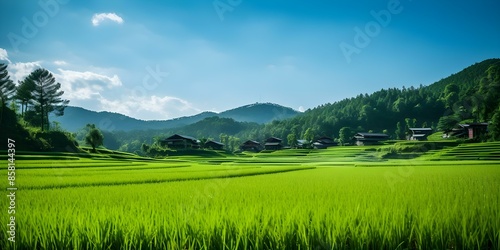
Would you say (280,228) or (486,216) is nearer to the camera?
(280,228)

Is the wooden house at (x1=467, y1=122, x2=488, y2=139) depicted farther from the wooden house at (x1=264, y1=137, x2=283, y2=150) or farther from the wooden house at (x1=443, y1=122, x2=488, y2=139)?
the wooden house at (x1=264, y1=137, x2=283, y2=150)

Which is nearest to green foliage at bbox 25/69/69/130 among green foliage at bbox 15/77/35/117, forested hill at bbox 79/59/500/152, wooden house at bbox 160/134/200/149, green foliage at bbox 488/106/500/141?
green foliage at bbox 15/77/35/117

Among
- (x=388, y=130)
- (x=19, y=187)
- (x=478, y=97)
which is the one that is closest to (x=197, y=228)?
(x=19, y=187)

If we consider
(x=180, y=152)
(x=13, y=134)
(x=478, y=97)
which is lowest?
(x=180, y=152)

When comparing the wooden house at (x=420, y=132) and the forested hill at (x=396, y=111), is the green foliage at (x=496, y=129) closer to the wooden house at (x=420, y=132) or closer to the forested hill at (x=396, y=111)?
the wooden house at (x=420, y=132)

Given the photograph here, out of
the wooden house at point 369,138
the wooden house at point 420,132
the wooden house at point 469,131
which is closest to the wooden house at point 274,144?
the wooden house at point 369,138

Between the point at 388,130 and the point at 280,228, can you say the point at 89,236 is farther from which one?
the point at 388,130

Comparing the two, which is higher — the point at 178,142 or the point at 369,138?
the point at 178,142

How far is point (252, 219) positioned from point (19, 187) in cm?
885

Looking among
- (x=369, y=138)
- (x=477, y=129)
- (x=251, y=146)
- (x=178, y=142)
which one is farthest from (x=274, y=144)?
(x=477, y=129)

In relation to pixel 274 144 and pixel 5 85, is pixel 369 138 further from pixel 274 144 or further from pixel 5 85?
pixel 5 85

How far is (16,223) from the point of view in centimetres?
356

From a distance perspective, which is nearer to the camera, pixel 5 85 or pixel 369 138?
pixel 5 85

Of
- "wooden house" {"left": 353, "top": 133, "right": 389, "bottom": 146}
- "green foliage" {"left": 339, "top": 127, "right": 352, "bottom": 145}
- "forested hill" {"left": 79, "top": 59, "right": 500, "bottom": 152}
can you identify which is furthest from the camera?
"forested hill" {"left": 79, "top": 59, "right": 500, "bottom": 152}
